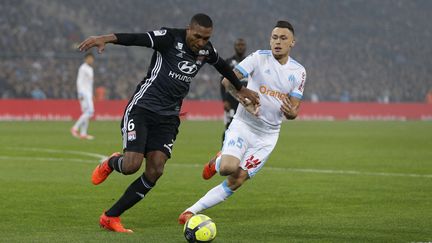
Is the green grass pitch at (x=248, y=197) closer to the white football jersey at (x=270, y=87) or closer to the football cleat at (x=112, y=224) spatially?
the football cleat at (x=112, y=224)

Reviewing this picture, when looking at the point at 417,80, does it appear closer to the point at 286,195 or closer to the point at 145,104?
the point at 286,195

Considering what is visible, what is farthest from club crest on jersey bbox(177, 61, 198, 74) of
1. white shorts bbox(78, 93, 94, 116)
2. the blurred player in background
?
white shorts bbox(78, 93, 94, 116)

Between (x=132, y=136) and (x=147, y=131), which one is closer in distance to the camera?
(x=132, y=136)

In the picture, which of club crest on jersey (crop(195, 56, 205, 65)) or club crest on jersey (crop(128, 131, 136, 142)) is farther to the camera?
club crest on jersey (crop(195, 56, 205, 65))

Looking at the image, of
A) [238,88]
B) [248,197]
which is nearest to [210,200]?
[238,88]

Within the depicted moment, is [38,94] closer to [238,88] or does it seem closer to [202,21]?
[238,88]

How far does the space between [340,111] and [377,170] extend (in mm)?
32542

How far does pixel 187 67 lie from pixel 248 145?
3.97ft

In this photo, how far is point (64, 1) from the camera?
151 ft

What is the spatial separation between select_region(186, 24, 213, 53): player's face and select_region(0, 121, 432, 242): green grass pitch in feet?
5.95

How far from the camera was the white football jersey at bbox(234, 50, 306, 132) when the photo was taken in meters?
9.54

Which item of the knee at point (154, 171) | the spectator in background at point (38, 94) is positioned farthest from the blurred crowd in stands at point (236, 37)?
the knee at point (154, 171)

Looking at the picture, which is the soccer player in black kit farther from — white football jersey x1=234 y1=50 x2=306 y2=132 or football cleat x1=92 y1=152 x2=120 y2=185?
white football jersey x1=234 y1=50 x2=306 y2=132

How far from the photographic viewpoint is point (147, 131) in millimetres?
8797
